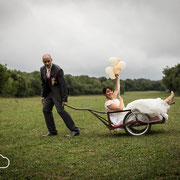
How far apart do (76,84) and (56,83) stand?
314ft

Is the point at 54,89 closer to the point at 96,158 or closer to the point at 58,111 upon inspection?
the point at 58,111

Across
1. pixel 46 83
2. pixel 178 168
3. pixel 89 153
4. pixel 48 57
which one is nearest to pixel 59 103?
pixel 46 83

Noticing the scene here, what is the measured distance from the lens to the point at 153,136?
6.97 meters

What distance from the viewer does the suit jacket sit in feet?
24.7

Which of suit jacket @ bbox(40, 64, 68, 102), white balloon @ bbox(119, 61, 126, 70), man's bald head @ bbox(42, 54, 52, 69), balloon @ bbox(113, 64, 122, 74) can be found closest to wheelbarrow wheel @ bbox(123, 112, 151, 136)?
balloon @ bbox(113, 64, 122, 74)

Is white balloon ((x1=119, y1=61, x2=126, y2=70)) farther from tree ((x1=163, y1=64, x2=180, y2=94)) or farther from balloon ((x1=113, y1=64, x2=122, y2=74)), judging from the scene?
tree ((x1=163, y1=64, x2=180, y2=94))

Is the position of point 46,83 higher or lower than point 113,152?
higher

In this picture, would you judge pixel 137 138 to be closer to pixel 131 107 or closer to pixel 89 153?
pixel 131 107

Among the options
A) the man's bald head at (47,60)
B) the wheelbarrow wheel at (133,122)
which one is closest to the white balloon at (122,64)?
the wheelbarrow wheel at (133,122)

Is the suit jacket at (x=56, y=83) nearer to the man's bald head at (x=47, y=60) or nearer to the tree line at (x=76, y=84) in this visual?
the man's bald head at (x=47, y=60)

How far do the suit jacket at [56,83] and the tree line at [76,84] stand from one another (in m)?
29.6

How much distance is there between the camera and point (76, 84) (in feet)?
338

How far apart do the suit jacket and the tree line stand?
29.6m

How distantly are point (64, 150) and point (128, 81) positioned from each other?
12193 centimetres
